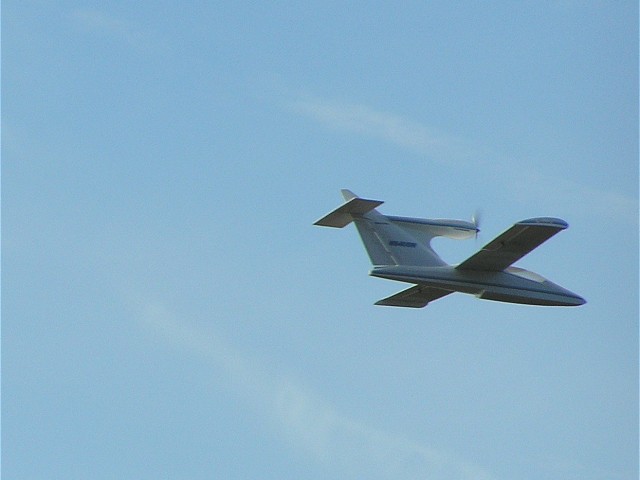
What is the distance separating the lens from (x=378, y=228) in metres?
47.6

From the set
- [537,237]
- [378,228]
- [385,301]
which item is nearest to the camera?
[537,237]

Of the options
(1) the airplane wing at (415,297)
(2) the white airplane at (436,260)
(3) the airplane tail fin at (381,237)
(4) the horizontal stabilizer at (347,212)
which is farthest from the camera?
(1) the airplane wing at (415,297)

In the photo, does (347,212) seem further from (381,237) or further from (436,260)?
(436,260)

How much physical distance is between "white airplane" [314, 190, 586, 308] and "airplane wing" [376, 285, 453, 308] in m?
1.93

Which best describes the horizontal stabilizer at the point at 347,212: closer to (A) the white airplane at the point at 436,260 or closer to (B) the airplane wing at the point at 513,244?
(A) the white airplane at the point at 436,260

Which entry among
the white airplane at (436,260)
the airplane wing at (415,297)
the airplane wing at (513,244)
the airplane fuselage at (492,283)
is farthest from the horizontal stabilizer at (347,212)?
the airplane wing at (415,297)

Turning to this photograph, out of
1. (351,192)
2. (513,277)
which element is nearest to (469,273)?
(513,277)

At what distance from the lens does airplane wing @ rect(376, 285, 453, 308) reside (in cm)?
5038

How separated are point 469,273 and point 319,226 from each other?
18.9ft

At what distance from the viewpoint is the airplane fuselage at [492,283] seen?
46219mm

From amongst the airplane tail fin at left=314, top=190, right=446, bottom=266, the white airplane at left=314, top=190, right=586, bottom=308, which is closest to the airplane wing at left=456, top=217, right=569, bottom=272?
the white airplane at left=314, top=190, right=586, bottom=308

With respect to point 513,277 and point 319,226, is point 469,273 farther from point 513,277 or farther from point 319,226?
point 319,226

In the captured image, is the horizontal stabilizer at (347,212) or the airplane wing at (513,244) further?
the horizontal stabilizer at (347,212)

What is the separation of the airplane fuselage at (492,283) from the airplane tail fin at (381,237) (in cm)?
76
